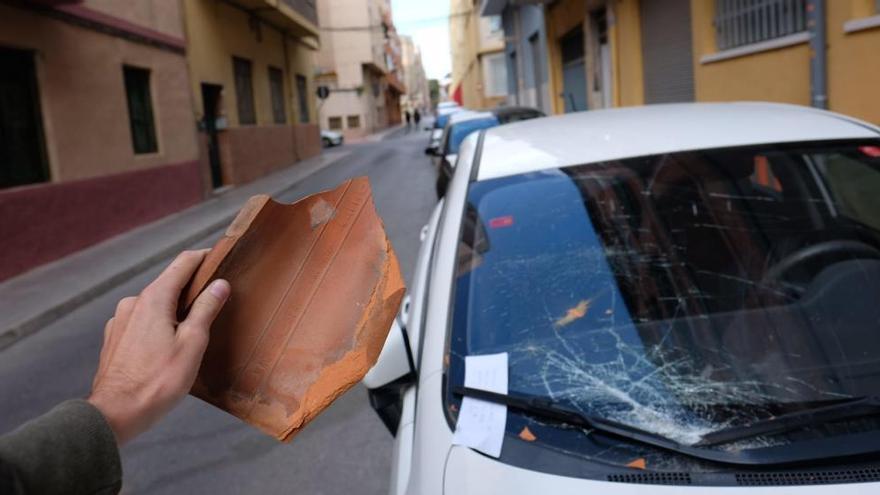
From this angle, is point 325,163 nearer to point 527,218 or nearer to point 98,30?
point 98,30

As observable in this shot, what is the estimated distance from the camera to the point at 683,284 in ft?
7.82

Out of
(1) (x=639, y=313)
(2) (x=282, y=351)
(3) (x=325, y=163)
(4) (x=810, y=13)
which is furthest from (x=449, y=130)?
(3) (x=325, y=163)

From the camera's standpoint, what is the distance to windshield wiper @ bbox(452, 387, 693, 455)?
1.71m

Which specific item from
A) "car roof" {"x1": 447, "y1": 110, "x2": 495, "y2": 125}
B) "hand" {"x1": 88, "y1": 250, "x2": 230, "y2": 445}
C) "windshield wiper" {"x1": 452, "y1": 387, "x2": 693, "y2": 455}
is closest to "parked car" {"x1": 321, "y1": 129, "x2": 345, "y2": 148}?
"car roof" {"x1": 447, "y1": 110, "x2": 495, "y2": 125}

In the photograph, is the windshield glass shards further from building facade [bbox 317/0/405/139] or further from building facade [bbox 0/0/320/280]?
building facade [bbox 317/0/405/139]

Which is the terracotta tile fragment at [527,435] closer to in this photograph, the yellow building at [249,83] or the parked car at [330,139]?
the yellow building at [249,83]

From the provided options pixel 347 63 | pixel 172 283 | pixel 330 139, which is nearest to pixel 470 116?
pixel 172 283

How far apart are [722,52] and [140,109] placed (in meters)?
9.51

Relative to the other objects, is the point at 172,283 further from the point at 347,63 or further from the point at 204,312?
the point at 347,63

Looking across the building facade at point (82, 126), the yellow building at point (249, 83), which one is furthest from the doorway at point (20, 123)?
the yellow building at point (249, 83)

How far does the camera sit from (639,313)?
7.39 ft

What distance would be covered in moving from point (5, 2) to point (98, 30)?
2281 mm

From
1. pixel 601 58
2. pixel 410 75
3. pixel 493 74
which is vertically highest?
pixel 410 75

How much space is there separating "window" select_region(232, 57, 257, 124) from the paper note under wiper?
17.9 metres
